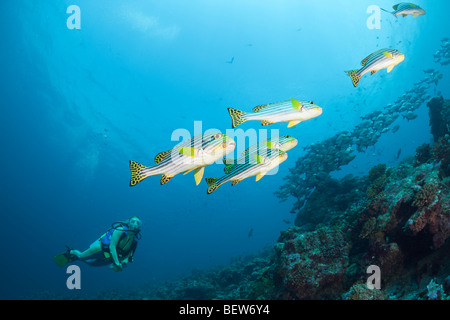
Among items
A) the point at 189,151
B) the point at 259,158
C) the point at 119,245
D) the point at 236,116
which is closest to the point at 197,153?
the point at 189,151

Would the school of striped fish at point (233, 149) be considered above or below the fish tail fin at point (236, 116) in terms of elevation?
below

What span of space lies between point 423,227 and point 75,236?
134 m

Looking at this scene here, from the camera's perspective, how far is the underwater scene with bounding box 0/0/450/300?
433 centimetres

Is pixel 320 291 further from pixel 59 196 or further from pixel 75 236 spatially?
pixel 75 236

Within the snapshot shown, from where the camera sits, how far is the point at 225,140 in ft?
9.57

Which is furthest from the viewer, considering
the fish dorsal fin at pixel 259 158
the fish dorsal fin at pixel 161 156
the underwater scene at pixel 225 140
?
the underwater scene at pixel 225 140

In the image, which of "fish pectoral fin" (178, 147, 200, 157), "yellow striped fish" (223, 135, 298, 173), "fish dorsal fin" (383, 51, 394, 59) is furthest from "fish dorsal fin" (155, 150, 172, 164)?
"fish dorsal fin" (383, 51, 394, 59)

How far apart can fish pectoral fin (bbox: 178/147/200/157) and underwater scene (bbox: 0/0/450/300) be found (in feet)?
0.07

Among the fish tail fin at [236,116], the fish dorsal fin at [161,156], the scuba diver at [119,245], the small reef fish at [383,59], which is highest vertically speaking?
the small reef fish at [383,59]

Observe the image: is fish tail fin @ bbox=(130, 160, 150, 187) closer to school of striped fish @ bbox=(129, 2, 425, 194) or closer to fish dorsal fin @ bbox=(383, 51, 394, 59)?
school of striped fish @ bbox=(129, 2, 425, 194)

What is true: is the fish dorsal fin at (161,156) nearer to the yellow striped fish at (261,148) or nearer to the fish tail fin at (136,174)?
the fish tail fin at (136,174)

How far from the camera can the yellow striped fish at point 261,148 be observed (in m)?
3.55

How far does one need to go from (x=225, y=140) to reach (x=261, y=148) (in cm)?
91

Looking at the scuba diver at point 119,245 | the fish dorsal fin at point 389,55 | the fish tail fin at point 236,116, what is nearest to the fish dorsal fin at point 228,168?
the fish tail fin at point 236,116
